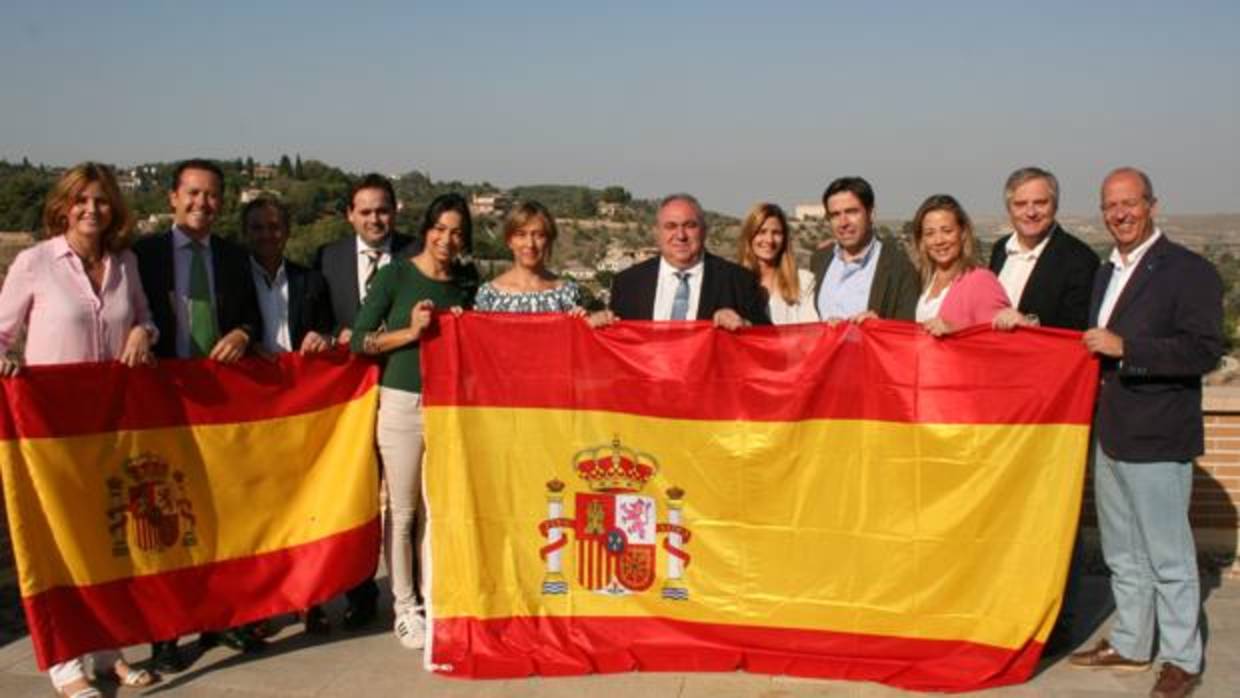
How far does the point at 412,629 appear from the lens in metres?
5.17

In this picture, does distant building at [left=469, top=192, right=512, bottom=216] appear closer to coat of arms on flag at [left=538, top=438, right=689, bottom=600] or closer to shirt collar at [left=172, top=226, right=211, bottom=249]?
shirt collar at [left=172, top=226, right=211, bottom=249]

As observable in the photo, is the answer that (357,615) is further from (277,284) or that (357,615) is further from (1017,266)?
(1017,266)

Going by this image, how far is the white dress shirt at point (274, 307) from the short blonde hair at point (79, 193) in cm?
71

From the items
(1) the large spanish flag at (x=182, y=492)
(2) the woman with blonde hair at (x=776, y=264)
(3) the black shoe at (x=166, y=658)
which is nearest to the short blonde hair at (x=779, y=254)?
(2) the woman with blonde hair at (x=776, y=264)

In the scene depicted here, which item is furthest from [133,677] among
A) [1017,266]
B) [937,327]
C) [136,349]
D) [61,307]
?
[1017,266]

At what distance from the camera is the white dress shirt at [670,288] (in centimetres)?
515

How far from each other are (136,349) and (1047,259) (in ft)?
13.4

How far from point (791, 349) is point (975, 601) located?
1359 millimetres

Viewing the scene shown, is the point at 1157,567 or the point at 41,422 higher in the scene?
the point at 41,422

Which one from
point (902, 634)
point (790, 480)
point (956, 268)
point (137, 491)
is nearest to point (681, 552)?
point (790, 480)

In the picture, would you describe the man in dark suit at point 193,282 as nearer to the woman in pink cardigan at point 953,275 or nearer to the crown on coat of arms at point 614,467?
the crown on coat of arms at point 614,467

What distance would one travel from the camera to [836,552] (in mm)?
4730

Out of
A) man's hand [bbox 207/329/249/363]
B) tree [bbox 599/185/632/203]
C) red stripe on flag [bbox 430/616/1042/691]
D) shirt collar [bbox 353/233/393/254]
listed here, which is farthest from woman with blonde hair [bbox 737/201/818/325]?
tree [bbox 599/185/632/203]

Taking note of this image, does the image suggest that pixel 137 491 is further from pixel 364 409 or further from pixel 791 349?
pixel 791 349
